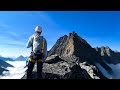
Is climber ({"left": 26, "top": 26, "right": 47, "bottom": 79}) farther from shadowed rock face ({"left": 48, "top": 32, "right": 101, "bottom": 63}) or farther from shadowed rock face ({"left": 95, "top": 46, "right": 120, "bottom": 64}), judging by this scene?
shadowed rock face ({"left": 95, "top": 46, "right": 120, "bottom": 64})

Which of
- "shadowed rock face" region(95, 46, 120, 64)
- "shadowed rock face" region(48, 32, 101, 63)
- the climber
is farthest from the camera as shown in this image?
"shadowed rock face" region(95, 46, 120, 64)

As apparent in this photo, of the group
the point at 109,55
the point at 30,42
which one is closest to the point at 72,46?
the point at 30,42

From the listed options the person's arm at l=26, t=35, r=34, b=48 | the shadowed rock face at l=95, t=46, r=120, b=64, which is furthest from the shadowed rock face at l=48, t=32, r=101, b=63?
the person's arm at l=26, t=35, r=34, b=48

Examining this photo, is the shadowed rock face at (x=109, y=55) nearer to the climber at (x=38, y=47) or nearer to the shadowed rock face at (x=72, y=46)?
the shadowed rock face at (x=72, y=46)

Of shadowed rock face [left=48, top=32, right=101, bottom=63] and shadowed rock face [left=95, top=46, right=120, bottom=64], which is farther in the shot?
shadowed rock face [left=95, top=46, right=120, bottom=64]

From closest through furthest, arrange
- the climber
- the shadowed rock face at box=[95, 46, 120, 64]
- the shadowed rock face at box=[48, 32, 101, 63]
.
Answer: the climber, the shadowed rock face at box=[48, 32, 101, 63], the shadowed rock face at box=[95, 46, 120, 64]

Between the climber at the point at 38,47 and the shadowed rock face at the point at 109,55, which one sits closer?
the climber at the point at 38,47

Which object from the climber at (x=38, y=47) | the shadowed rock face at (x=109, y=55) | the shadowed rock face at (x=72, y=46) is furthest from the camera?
the shadowed rock face at (x=109, y=55)

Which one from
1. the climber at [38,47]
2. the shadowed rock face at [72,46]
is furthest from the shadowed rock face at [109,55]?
the climber at [38,47]
